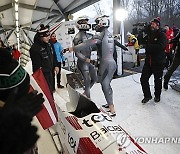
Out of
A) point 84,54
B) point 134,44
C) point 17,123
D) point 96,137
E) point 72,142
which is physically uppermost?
point 17,123

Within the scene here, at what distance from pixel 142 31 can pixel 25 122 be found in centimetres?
309

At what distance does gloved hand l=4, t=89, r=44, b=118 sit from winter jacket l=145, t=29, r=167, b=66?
8.92 ft

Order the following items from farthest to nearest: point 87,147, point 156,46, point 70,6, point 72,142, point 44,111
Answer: point 70,6
point 156,46
point 44,111
point 72,142
point 87,147

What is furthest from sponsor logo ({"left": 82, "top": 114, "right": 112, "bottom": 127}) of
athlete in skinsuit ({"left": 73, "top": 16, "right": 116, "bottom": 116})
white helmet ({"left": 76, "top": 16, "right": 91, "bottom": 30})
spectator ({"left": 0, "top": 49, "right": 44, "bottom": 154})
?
white helmet ({"left": 76, "top": 16, "right": 91, "bottom": 30})

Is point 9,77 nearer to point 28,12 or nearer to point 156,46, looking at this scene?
point 156,46

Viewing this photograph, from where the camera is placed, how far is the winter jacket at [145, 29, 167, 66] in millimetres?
3229

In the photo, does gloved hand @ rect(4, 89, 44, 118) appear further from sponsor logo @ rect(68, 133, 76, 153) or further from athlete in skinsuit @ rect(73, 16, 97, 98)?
athlete in skinsuit @ rect(73, 16, 97, 98)

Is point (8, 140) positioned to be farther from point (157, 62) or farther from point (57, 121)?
point (157, 62)

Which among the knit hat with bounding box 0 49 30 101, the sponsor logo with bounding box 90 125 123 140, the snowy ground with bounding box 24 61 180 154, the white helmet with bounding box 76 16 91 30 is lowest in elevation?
the snowy ground with bounding box 24 61 180 154

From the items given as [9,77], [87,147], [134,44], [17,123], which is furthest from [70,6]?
[17,123]

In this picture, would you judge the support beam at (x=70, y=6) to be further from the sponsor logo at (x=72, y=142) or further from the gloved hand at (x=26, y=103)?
the gloved hand at (x=26, y=103)

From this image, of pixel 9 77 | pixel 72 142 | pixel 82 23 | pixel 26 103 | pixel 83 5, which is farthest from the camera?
pixel 83 5

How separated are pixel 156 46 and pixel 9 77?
2.72 meters

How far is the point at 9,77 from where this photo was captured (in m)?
0.95
